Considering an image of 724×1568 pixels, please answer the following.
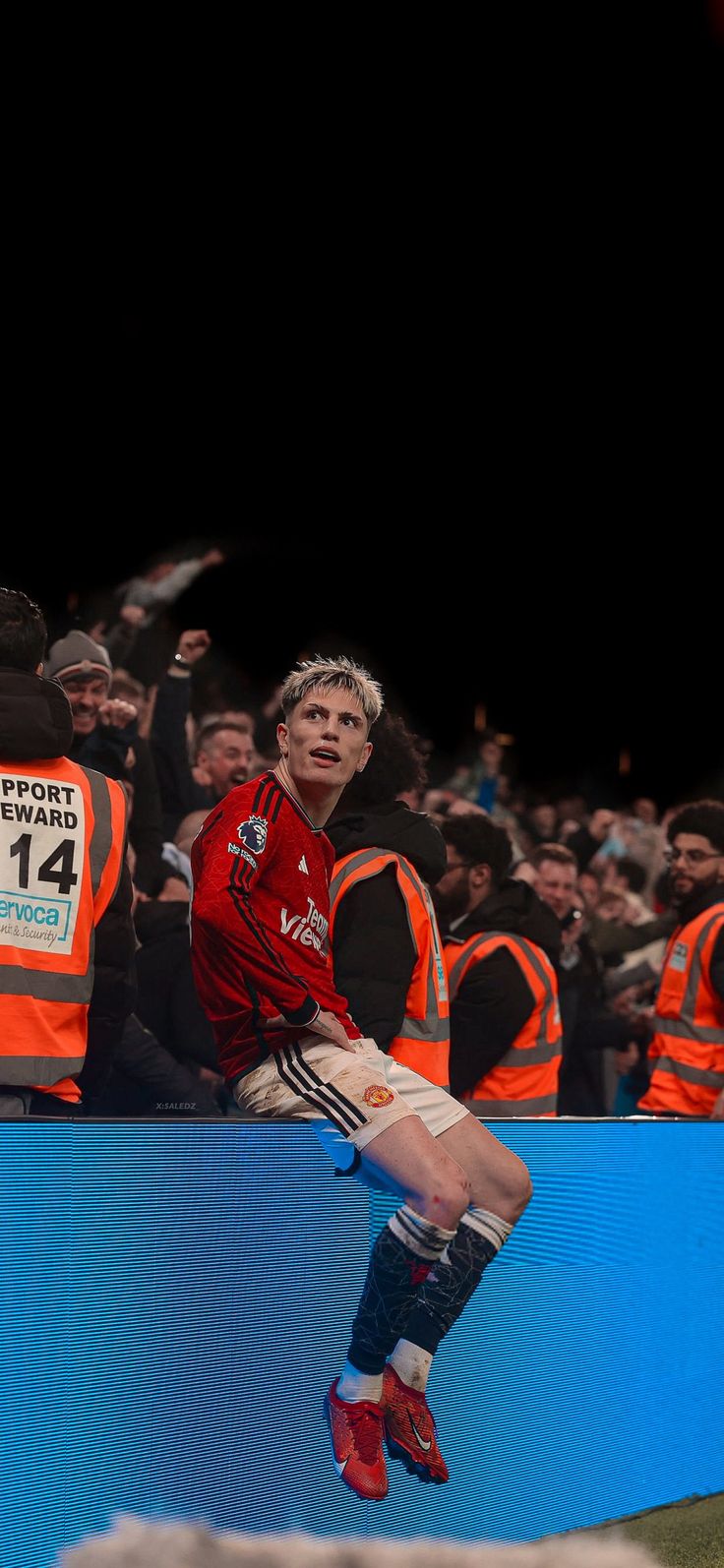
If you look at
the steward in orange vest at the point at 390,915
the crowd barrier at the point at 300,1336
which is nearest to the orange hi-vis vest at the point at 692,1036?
the crowd barrier at the point at 300,1336

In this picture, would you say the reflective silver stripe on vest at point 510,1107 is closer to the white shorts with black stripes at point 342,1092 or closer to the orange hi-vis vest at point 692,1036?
the orange hi-vis vest at point 692,1036

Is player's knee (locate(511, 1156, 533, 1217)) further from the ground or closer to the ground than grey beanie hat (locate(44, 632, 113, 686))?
closer to the ground

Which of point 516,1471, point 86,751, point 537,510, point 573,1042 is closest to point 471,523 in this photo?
point 537,510

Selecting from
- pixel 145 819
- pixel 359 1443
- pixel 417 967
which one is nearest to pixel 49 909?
pixel 417 967

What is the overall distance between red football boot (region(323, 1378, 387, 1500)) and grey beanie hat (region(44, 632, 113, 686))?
9.70ft

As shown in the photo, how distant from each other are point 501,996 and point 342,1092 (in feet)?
8.45

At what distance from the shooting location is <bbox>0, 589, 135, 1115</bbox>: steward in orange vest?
152 inches

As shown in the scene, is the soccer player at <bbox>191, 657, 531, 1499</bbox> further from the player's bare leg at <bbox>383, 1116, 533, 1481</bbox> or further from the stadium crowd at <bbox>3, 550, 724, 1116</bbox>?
the stadium crowd at <bbox>3, 550, 724, 1116</bbox>

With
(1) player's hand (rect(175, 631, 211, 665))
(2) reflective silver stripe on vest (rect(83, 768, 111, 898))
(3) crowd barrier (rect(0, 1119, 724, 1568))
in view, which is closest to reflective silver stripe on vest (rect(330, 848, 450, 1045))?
(3) crowd barrier (rect(0, 1119, 724, 1568))

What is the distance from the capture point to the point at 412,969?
4625 mm

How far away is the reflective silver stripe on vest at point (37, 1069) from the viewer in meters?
3.82

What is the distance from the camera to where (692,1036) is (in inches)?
265

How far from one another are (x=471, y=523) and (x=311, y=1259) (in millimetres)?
25273

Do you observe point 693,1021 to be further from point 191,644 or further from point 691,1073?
point 191,644
